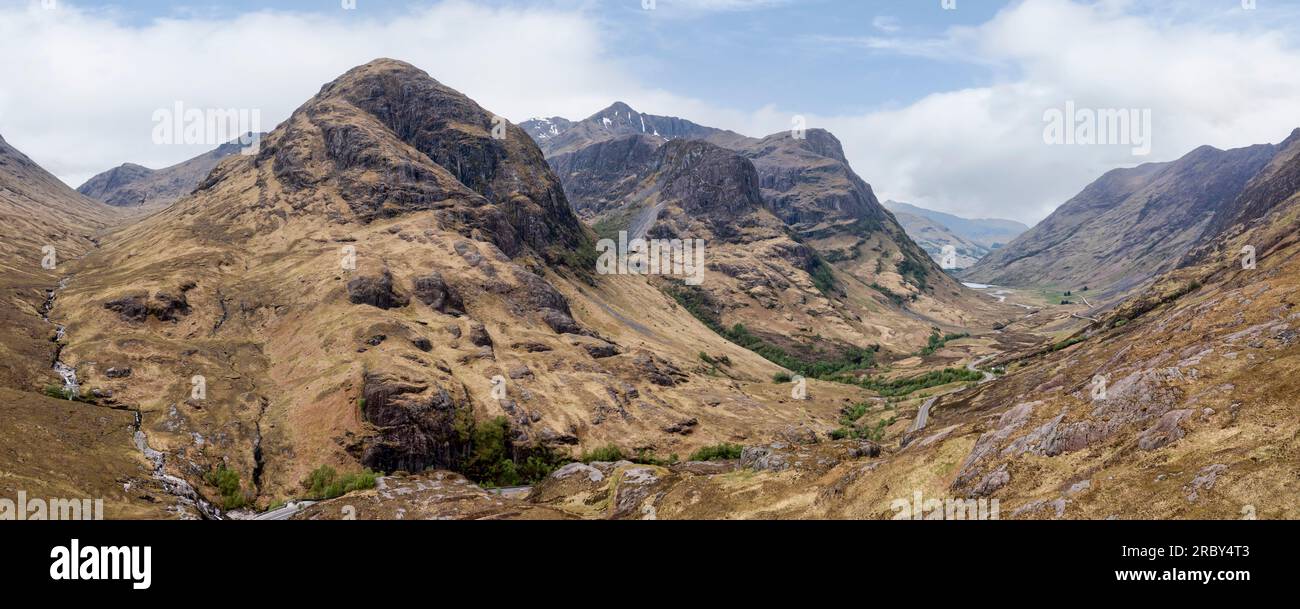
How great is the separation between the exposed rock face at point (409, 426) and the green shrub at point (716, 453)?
4986 cm

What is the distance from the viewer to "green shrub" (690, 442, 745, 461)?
135m

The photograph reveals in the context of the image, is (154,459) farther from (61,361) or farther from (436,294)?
(436,294)

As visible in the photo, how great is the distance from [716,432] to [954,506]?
10846cm

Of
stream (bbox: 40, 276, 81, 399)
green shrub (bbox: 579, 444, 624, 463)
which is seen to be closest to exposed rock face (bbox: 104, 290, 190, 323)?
stream (bbox: 40, 276, 81, 399)

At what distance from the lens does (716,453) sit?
449ft

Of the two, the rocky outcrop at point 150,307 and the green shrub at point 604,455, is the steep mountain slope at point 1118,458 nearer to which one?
the green shrub at point 604,455

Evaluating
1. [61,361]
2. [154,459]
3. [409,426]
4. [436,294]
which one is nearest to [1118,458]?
[409,426]

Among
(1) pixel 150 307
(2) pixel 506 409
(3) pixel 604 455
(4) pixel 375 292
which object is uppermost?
(4) pixel 375 292

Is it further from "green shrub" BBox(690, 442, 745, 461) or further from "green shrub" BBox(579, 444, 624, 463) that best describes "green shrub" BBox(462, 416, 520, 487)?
"green shrub" BBox(690, 442, 745, 461)

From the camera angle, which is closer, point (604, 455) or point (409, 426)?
point (409, 426)

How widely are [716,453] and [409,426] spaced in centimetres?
6483
